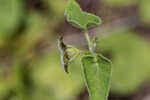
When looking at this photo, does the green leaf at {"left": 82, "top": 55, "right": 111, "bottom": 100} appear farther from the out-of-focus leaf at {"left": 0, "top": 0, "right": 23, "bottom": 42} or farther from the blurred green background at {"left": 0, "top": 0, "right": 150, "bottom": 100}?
the out-of-focus leaf at {"left": 0, "top": 0, "right": 23, "bottom": 42}

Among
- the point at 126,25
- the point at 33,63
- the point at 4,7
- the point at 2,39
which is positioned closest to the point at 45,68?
the point at 33,63

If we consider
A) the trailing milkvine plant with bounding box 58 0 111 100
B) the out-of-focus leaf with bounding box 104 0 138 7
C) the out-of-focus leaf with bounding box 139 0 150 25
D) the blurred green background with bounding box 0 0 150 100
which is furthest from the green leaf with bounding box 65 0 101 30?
the out-of-focus leaf with bounding box 139 0 150 25

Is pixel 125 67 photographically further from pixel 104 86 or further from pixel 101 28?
pixel 104 86

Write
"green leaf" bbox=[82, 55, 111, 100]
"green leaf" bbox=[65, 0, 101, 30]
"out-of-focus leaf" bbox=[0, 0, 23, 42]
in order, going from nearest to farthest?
1. "green leaf" bbox=[82, 55, 111, 100]
2. "green leaf" bbox=[65, 0, 101, 30]
3. "out-of-focus leaf" bbox=[0, 0, 23, 42]

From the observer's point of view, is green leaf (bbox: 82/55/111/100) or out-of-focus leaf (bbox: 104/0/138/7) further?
out-of-focus leaf (bbox: 104/0/138/7)

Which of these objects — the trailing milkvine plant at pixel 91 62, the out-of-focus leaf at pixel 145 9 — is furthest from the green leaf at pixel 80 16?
the out-of-focus leaf at pixel 145 9

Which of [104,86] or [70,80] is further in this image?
[70,80]

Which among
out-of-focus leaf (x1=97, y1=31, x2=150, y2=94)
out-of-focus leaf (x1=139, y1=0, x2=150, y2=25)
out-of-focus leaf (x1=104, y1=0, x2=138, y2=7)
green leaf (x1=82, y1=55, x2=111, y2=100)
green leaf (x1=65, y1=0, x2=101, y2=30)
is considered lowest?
out-of-focus leaf (x1=97, y1=31, x2=150, y2=94)

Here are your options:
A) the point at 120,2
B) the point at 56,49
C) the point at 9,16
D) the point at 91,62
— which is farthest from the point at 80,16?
the point at 120,2
